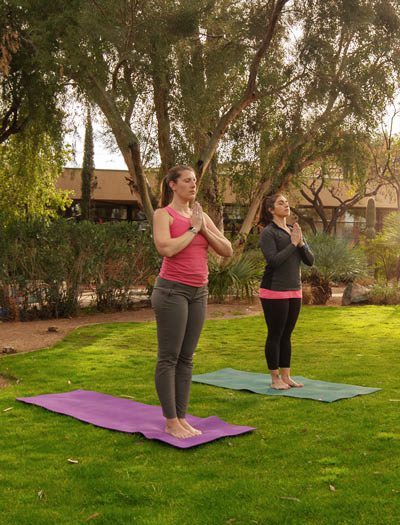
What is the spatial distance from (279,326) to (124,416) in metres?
1.64

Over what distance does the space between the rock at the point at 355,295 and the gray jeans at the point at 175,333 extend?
1164 centimetres

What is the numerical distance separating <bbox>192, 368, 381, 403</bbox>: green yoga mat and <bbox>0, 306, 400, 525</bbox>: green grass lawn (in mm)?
148

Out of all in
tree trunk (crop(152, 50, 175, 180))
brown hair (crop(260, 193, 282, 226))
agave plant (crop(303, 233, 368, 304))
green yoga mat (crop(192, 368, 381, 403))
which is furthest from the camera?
agave plant (crop(303, 233, 368, 304))

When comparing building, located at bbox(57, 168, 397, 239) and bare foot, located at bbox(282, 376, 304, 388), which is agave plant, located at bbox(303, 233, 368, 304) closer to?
bare foot, located at bbox(282, 376, 304, 388)

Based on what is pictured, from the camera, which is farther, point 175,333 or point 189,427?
point 189,427

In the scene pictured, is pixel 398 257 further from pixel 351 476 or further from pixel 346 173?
pixel 351 476

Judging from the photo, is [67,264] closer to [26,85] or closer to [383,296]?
[26,85]

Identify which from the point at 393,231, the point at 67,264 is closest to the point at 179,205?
the point at 67,264

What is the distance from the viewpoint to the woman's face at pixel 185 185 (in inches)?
189

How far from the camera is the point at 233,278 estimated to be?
14672 mm

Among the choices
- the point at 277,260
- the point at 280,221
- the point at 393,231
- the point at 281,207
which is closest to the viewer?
the point at 277,260

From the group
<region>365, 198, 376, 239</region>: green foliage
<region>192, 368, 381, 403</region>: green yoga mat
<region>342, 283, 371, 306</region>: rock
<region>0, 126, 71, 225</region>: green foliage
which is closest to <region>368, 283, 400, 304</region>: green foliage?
<region>342, 283, 371, 306</region>: rock

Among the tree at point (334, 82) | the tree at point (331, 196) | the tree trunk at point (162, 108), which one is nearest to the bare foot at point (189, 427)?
the tree trunk at point (162, 108)

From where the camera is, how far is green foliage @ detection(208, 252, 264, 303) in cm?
1474
